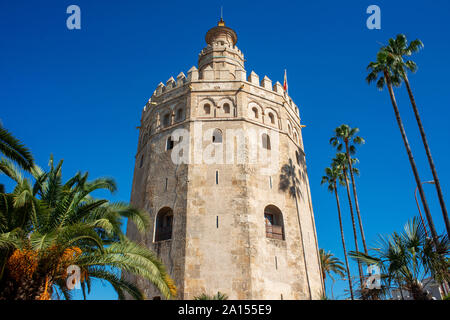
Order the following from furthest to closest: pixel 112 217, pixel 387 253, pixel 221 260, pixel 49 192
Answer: pixel 221 260 → pixel 112 217 → pixel 49 192 → pixel 387 253

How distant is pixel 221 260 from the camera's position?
17.3 metres

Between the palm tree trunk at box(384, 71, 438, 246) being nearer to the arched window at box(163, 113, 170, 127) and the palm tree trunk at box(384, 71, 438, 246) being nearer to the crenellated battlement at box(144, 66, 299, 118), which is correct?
the crenellated battlement at box(144, 66, 299, 118)

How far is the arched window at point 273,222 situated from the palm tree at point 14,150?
499 inches

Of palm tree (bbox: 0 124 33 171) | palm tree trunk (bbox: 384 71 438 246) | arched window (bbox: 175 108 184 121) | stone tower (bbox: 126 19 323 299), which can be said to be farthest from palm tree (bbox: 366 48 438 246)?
palm tree (bbox: 0 124 33 171)

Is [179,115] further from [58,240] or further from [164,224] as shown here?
[58,240]

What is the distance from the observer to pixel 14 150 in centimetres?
961

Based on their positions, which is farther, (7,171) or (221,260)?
(221,260)

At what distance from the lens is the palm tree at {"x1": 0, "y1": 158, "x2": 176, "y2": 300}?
9.44 m

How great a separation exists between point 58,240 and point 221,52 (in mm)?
21023

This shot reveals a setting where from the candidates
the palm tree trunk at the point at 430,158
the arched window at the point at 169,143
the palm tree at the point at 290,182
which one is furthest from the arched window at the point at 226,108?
the palm tree trunk at the point at 430,158

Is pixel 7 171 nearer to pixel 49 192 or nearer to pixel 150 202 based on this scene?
pixel 49 192
